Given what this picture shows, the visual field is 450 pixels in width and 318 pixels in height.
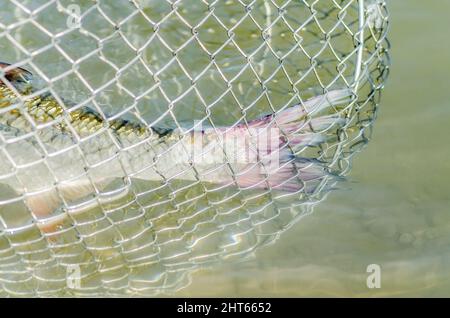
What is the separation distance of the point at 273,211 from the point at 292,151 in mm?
333

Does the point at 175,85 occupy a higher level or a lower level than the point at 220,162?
higher

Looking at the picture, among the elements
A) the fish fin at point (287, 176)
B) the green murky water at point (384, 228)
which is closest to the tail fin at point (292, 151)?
the fish fin at point (287, 176)

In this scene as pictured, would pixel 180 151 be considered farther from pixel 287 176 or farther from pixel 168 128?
pixel 287 176

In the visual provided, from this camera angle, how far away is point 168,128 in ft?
12.7

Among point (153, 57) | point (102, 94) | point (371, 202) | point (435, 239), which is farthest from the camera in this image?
point (153, 57)

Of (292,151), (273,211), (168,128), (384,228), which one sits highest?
(168,128)

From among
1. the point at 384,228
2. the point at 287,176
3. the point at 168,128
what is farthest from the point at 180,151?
the point at 384,228

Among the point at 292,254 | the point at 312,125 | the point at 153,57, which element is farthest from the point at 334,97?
the point at 153,57

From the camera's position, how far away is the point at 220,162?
364 centimetres

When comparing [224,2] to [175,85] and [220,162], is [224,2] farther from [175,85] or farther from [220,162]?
[220,162]

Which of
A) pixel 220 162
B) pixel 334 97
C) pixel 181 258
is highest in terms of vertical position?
pixel 334 97

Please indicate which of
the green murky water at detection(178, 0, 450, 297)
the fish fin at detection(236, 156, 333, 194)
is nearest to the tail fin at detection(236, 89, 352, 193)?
the fish fin at detection(236, 156, 333, 194)

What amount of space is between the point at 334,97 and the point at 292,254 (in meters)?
0.91

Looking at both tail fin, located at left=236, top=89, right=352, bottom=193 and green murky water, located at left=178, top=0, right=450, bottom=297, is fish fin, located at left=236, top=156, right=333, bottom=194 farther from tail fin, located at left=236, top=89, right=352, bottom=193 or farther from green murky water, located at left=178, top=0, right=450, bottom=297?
green murky water, located at left=178, top=0, right=450, bottom=297
